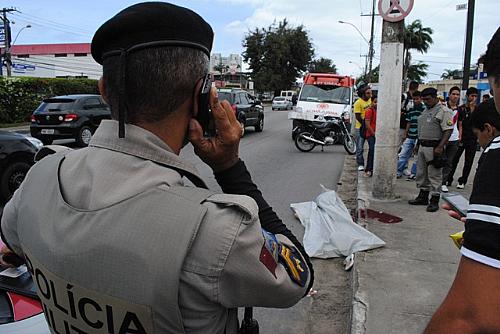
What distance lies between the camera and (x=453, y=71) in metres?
90.7

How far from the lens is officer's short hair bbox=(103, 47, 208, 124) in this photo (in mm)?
1055

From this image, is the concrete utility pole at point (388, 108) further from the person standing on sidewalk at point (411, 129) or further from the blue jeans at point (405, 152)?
the blue jeans at point (405, 152)

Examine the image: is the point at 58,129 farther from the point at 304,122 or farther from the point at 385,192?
the point at 385,192

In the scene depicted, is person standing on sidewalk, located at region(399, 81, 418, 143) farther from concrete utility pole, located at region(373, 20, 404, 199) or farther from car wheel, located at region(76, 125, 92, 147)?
car wheel, located at region(76, 125, 92, 147)

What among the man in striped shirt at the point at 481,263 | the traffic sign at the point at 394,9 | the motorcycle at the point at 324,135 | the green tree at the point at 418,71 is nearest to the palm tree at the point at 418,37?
the green tree at the point at 418,71

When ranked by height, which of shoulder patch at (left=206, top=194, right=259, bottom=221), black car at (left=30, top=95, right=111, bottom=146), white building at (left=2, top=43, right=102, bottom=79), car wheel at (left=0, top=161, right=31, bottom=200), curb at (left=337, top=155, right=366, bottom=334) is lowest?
curb at (left=337, top=155, right=366, bottom=334)

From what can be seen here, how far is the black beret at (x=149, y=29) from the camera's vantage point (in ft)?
3.47

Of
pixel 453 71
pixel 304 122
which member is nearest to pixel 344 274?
pixel 304 122

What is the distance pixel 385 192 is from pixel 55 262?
Result: 19.5ft

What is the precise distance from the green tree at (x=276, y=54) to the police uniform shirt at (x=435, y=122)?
161 feet

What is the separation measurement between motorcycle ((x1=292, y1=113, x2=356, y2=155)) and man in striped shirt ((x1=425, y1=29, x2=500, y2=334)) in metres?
11.1

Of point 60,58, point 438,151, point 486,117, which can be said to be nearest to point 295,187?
point 438,151

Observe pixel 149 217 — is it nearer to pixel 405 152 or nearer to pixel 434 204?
pixel 434 204

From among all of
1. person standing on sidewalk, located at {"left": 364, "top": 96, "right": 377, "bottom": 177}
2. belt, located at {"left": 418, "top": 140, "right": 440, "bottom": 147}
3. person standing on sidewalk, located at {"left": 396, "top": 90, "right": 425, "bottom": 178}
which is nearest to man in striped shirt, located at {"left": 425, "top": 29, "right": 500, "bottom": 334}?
belt, located at {"left": 418, "top": 140, "right": 440, "bottom": 147}
